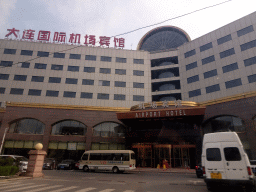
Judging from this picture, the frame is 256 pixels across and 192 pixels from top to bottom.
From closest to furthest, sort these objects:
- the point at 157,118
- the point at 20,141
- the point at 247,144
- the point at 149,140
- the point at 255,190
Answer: the point at 255,190 < the point at 247,144 < the point at 157,118 < the point at 149,140 < the point at 20,141

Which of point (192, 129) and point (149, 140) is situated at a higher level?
point (192, 129)

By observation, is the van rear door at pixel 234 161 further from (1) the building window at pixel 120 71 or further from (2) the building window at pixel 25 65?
(2) the building window at pixel 25 65

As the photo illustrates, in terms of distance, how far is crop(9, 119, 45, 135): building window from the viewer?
99.7ft

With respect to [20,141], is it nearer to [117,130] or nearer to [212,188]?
[117,130]

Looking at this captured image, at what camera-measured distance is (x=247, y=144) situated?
76.6 ft

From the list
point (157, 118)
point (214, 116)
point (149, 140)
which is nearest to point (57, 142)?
point (149, 140)

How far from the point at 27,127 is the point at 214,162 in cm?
3170

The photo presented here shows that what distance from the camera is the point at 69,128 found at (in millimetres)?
31250

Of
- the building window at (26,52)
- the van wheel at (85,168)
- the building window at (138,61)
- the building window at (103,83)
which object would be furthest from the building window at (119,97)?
the building window at (26,52)

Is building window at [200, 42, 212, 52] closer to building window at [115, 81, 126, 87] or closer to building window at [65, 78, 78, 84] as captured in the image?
building window at [115, 81, 126, 87]

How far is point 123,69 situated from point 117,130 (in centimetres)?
1471

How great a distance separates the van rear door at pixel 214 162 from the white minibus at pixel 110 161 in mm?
12383

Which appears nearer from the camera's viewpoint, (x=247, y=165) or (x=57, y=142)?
(x=247, y=165)

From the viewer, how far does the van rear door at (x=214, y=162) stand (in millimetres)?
8534
